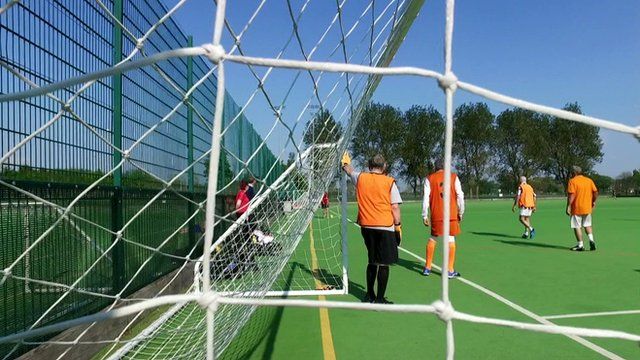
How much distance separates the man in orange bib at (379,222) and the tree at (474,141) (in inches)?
2450

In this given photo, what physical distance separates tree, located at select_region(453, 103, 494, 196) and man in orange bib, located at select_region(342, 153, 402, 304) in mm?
62236

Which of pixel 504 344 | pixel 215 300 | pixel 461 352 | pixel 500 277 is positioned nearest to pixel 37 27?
pixel 215 300

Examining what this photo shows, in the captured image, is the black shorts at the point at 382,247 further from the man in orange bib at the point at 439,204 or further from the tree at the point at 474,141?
the tree at the point at 474,141

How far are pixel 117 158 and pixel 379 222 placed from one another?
2.76 m

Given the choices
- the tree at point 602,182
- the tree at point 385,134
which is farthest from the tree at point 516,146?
the tree at point 385,134

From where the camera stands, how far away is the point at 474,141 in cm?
6869

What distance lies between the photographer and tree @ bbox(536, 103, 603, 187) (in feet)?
205

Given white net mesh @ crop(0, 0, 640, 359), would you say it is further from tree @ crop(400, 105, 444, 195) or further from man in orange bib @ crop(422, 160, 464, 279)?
tree @ crop(400, 105, 444, 195)

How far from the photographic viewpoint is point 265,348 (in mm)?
4215

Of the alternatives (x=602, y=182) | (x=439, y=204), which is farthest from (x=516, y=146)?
(x=439, y=204)

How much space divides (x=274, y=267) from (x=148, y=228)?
247 cm

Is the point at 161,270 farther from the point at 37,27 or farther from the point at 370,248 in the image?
the point at 37,27

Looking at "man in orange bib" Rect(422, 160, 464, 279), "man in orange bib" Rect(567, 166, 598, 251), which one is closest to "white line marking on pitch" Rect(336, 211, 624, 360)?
"man in orange bib" Rect(422, 160, 464, 279)

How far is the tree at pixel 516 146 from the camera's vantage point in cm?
6556
